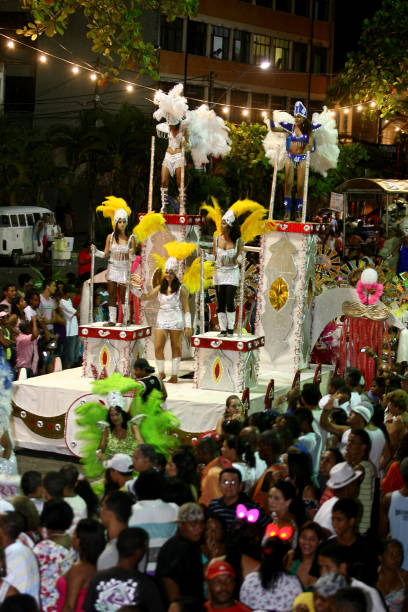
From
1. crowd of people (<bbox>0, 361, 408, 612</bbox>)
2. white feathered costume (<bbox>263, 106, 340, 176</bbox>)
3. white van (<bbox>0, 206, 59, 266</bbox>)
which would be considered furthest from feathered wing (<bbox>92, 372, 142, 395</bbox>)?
white van (<bbox>0, 206, 59, 266</bbox>)

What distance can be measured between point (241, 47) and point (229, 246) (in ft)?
102

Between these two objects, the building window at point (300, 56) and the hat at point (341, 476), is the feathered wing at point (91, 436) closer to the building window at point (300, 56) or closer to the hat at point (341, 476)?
the hat at point (341, 476)

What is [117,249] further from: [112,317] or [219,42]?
[219,42]

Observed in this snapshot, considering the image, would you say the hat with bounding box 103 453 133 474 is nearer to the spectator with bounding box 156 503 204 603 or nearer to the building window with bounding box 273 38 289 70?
the spectator with bounding box 156 503 204 603

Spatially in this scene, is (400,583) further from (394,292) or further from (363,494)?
(394,292)

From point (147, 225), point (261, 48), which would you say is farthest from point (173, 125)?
point (261, 48)

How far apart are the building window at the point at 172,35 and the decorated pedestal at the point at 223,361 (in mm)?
27993

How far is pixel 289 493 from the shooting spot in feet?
20.0

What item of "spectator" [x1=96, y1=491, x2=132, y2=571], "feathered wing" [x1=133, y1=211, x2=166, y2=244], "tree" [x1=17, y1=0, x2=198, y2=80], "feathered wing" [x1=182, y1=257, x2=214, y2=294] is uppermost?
"tree" [x1=17, y1=0, x2=198, y2=80]

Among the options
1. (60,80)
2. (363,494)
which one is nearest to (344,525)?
(363,494)

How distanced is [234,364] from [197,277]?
136 cm

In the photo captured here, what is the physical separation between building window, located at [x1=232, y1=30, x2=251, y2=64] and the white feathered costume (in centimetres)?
2844

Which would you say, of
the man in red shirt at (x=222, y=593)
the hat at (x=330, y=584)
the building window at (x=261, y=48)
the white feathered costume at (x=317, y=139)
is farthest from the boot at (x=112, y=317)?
the building window at (x=261, y=48)

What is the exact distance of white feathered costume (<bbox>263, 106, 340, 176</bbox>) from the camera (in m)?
13.1
